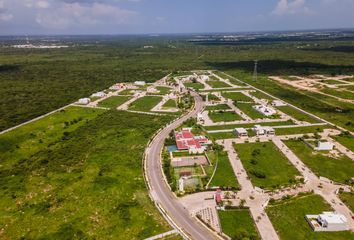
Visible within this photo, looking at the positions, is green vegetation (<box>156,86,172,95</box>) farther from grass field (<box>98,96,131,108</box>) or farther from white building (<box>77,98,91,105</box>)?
white building (<box>77,98,91,105</box>)

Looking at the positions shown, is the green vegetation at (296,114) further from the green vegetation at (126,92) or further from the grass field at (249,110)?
the green vegetation at (126,92)

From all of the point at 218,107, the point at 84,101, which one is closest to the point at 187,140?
the point at 218,107

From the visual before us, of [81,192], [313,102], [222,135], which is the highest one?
[313,102]

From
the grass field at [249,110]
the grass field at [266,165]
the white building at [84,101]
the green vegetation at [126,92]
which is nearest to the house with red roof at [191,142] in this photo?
the grass field at [266,165]

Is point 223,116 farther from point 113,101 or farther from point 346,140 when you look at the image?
point 113,101

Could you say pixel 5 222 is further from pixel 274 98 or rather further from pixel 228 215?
pixel 274 98

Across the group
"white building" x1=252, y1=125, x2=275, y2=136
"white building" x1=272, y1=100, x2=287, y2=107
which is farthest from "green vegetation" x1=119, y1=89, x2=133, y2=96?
"white building" x1=252, y1=125, x2=275, y2=136

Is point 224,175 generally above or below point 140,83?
below
